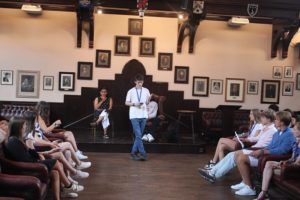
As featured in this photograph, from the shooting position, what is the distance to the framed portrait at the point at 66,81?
36.8 ft

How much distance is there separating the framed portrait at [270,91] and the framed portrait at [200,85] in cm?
174

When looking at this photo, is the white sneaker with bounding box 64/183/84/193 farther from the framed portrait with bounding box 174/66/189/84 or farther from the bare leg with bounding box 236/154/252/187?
the framed portrait with bounding box 174/66/189/84

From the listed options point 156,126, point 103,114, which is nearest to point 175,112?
point 156,126

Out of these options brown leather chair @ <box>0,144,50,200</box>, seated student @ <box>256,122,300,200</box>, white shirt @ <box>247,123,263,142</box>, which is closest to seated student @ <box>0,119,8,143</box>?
brown leather chair @ <box>0,144,50,200</box>

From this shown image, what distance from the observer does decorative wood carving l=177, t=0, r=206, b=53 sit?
32.7 feet

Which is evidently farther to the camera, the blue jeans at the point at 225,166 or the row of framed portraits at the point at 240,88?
the row of framed portraits at the point at 240,88

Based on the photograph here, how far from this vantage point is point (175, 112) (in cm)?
1155

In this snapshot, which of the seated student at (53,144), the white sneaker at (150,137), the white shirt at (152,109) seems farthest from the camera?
the white shirt at (152,109)

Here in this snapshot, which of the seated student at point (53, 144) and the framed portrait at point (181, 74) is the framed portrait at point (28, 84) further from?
the seated student at point (53, 144)

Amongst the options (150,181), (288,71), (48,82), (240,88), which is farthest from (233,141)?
(48,82)

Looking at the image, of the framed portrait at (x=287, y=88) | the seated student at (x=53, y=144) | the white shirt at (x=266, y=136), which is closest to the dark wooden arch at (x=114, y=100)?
the framed portrait at (x=287, y=88)

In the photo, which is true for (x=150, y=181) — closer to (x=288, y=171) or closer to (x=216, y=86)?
(x=288, y=171)

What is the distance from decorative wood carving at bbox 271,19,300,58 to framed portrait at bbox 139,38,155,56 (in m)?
3.40

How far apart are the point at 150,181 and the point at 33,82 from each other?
19.8 ft
